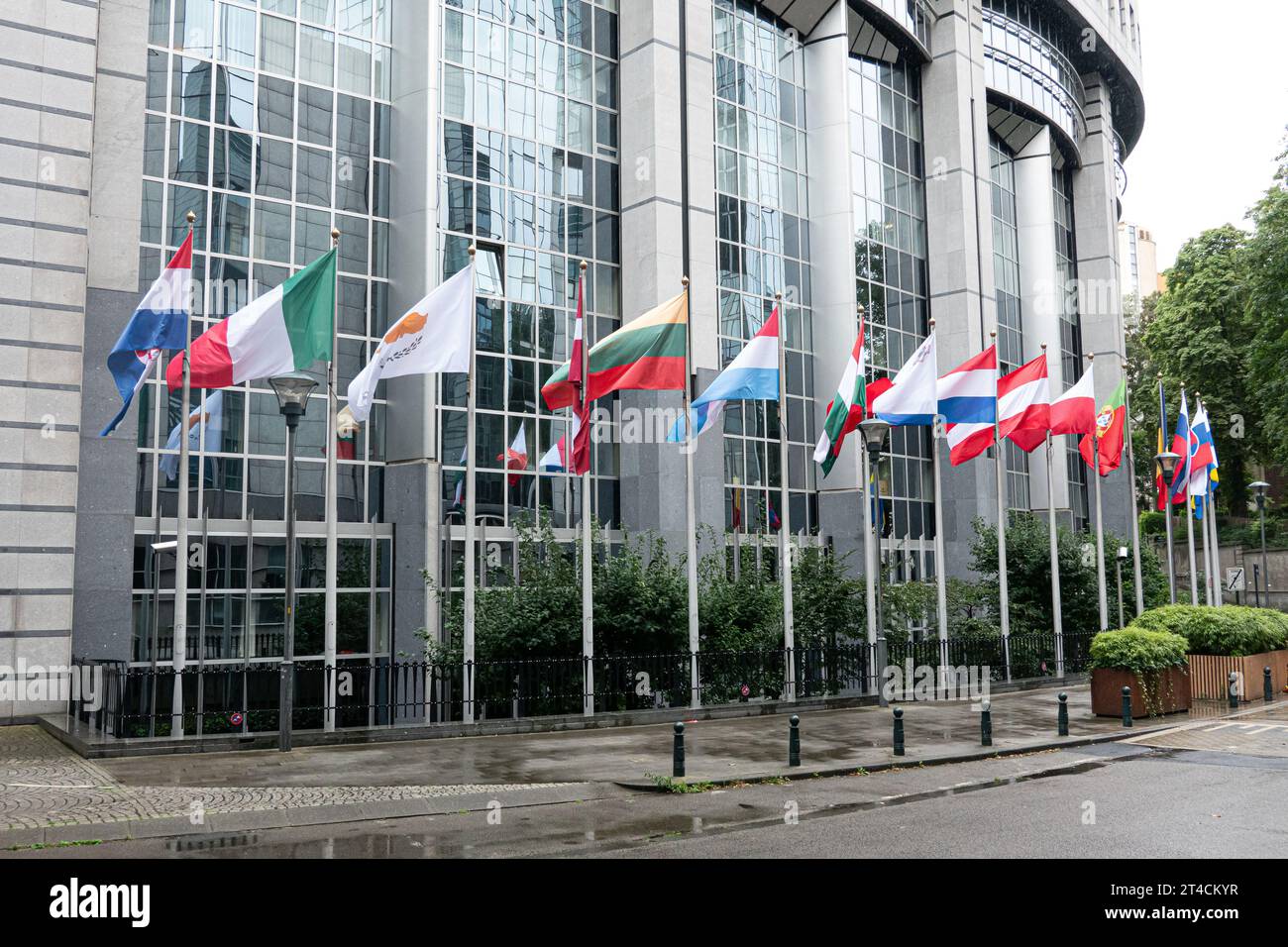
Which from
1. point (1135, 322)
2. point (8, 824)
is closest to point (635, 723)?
point (8, 824)

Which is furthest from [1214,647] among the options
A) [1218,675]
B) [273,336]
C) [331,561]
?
[273,336]

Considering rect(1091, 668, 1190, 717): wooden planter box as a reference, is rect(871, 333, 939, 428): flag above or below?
above

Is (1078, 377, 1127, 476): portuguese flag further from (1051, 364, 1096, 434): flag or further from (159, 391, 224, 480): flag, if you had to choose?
(159, 391, 224, 480): flag

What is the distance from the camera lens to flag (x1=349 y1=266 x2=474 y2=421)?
1828cm

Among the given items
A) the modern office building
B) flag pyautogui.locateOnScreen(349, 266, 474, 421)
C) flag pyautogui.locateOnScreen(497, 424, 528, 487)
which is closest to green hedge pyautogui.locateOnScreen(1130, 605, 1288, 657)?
the modern office building

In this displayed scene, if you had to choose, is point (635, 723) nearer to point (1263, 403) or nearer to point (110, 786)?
point (110, 786)

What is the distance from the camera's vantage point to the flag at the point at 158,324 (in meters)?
17.1

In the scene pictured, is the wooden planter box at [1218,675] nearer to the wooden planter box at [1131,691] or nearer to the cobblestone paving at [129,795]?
the wooden planter box at [1131,691]

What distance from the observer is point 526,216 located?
31.1 meters

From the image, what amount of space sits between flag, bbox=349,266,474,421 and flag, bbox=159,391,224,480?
783cm

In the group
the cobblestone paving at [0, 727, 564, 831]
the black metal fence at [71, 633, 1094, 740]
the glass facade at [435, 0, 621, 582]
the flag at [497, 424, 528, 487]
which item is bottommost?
the cobblestone paving at [0, 727, 564, 831]

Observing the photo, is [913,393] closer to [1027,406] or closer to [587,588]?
[1027,406]

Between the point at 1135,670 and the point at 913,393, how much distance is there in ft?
25.8

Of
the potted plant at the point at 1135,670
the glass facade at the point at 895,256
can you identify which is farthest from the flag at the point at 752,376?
the glass facade at the point at 895,256
